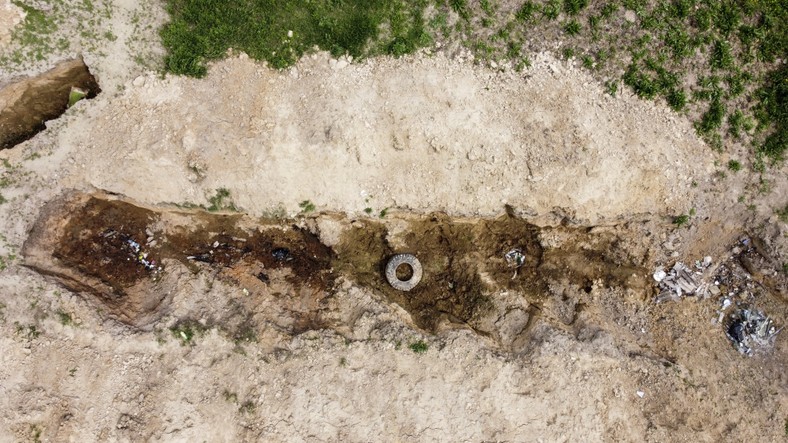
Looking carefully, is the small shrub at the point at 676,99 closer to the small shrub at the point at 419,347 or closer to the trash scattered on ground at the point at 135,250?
the small shrub at the point at 419,347

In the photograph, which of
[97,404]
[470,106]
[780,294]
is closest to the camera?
[97,404]

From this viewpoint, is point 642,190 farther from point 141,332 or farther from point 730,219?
point 141,332

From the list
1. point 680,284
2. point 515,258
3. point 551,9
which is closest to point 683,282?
point 680,284

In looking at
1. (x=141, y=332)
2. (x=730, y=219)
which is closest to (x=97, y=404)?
(x=141, y=332)

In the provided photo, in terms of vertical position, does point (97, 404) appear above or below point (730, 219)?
below

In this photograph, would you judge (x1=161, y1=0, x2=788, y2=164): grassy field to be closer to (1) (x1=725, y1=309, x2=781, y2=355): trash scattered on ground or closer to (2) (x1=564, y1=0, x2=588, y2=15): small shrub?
(2) (x1=564, y1=0, x2=588, y2=15): small shrub

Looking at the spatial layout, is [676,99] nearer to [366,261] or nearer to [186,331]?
[366,261]

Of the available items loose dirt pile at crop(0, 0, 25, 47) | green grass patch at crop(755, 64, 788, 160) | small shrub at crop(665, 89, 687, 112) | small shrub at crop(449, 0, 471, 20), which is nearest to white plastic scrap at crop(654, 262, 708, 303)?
green grass patch at crop(755, 64, 788, 160)
